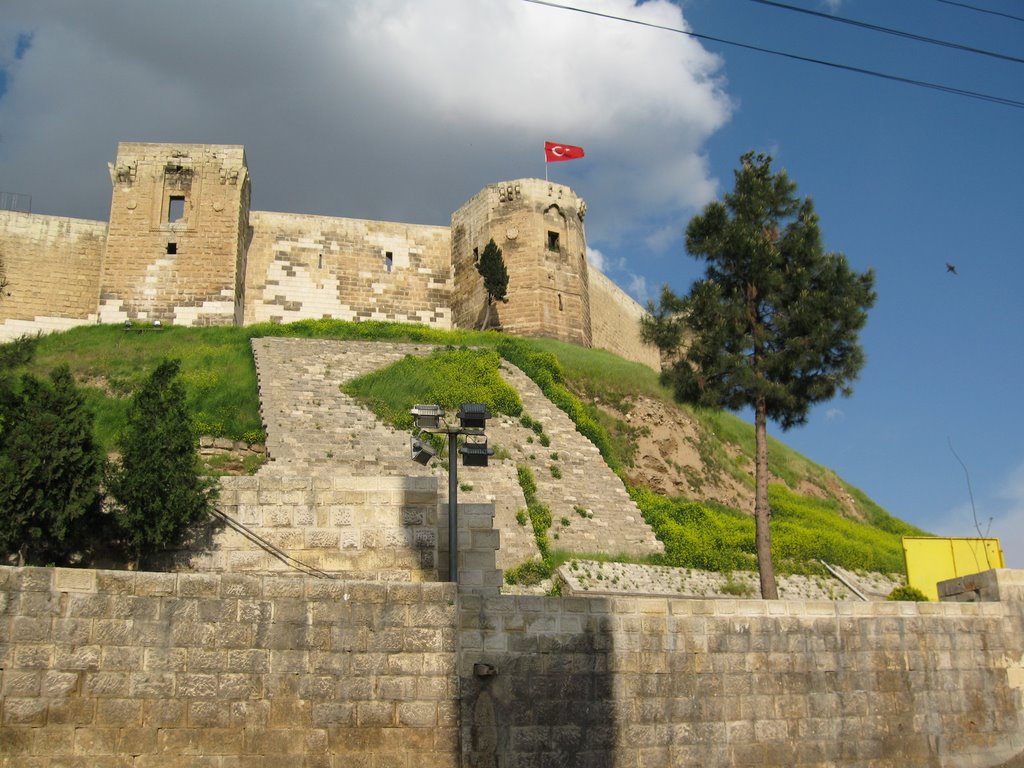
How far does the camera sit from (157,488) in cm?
1044

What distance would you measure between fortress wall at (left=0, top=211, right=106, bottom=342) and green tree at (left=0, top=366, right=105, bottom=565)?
21461 millimetres

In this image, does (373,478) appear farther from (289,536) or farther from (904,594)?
(904,594)

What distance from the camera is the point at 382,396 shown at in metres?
23.3

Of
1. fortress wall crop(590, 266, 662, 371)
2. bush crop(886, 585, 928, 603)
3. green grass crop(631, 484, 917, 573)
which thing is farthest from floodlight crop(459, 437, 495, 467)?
fortress wall crop(590, 266, 662, 371)

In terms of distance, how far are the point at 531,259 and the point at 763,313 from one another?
16.7 m

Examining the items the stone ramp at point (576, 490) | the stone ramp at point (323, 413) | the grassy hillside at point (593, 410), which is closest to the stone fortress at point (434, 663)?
the stone ramp at point (323, 413)

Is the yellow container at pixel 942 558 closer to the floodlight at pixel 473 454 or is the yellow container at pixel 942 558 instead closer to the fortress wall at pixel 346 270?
the floodlight at pixel 473 454

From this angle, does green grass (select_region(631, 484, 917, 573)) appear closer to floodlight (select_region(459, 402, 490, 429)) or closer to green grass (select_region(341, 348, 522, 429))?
green grass (select_region(341, 348, 522, 429))

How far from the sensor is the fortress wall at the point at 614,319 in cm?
3856

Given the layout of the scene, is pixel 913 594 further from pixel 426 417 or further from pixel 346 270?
pixel 346 270

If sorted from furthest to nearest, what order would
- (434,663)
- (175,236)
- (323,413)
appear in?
1. (175,236)
2. (323,413)
3. (434,663)

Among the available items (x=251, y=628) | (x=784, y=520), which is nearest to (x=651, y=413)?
(x=784, y=520)

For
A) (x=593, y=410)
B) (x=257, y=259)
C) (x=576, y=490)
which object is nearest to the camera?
(x=576, y=490)

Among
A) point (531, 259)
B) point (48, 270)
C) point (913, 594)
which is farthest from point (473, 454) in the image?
point (48, 270)
